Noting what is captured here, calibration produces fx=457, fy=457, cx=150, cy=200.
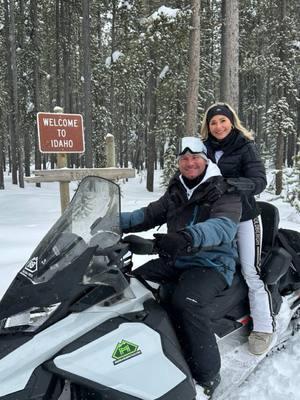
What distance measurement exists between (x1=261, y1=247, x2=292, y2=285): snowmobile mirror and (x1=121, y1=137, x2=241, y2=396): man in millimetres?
569

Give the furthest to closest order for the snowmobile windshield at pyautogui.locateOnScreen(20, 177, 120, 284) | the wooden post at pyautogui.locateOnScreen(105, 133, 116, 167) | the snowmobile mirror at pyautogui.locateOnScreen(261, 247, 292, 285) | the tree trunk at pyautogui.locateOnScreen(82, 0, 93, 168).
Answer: the tree trunk at pyautogui.locateOnScreen(82, 0, 93, 168) → the wooden post at pyautogui.locateOnScreen(105, 133, 116, 167) → the snowmobile mirror at pyautogui.locateOnScreen(261, 247, 292, 285) → the snowmobile windshield at pyautogui.locateOnScreen(20, 177, 120, 284)

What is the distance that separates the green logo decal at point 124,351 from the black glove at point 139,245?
55cm

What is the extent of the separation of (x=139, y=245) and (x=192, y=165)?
746 millimetres

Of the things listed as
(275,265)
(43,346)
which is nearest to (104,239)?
(43,346)

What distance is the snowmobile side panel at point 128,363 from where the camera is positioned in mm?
2291

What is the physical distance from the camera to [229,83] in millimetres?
10672

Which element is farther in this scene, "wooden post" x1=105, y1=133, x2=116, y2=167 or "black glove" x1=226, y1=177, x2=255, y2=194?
"wooden post" x1=105, y1=133, x2=116, y2=167

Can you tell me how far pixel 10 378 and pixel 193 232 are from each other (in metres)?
1.27

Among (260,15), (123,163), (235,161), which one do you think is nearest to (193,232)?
(235,161)

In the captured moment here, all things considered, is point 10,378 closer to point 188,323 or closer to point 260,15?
point 188,323

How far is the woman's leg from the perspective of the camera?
352cm

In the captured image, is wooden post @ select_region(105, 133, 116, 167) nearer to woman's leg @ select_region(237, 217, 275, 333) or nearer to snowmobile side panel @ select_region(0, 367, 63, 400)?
woman's leg @ select_region(237, 217, 275, 333)

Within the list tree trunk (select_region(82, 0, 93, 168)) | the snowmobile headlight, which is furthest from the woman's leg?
tree trunk (select_region(82, 0, 93, 168))

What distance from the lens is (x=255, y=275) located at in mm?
3568
